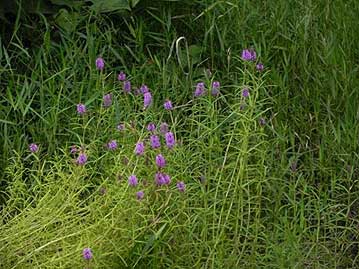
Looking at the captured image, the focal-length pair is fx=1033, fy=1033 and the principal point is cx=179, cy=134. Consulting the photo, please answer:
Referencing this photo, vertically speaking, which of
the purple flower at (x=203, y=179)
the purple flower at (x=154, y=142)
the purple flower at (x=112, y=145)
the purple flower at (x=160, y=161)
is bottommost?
the purple flower at (x=203, y=179)

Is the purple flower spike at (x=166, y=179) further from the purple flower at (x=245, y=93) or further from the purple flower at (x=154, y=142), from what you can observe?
the purple flower at (x=245, y=93)

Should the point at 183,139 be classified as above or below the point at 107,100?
below

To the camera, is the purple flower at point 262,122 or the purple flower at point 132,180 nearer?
the purple flower at point 132,180

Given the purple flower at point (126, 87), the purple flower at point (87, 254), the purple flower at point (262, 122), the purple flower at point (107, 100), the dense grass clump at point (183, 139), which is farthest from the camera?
the purple flower at point (126, 87)

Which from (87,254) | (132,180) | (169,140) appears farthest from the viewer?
(169,140)

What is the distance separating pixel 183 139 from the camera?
145 inches

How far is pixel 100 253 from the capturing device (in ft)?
9.93

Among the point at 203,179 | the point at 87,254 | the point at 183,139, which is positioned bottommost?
the point at 183,139

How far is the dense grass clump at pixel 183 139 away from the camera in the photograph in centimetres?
315

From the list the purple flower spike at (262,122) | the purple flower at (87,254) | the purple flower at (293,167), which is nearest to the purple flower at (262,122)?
the purple flower spike at (262,122)

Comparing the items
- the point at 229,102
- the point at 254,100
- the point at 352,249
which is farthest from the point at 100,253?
the point at 229,102

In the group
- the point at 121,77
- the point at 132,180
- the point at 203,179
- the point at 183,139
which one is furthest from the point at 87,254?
the point at 121,77

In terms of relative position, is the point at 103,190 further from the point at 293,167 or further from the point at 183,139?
the point at 293,167

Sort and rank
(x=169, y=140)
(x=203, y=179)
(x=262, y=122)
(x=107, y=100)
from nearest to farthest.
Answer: (x=169, y=140) < (x=203, y=179) < (x=262, y=122) < (x=107, y=100)
